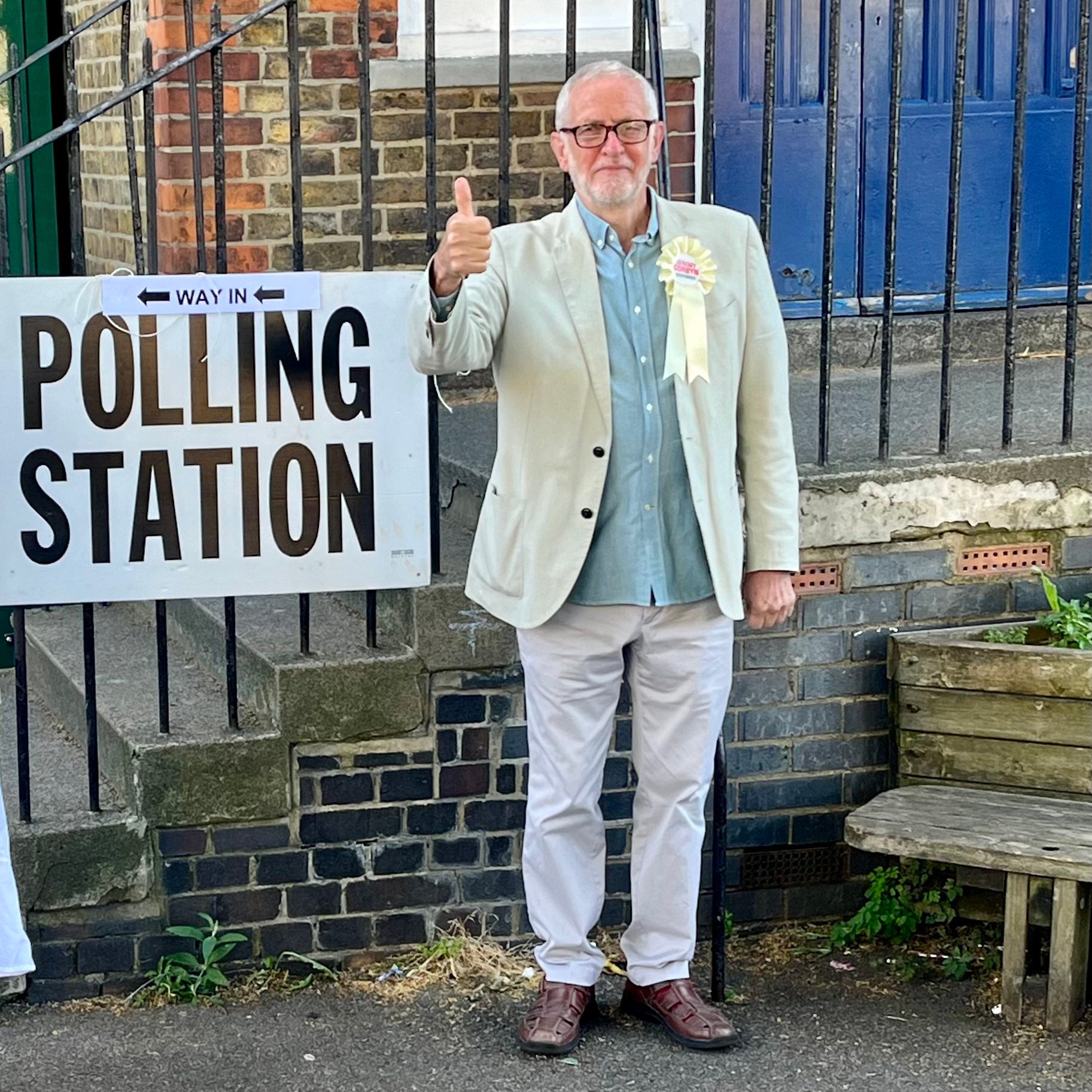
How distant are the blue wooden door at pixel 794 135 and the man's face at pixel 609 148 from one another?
2.65 metres

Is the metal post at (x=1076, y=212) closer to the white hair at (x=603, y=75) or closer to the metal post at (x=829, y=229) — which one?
the metal post at (x=829, y=229)

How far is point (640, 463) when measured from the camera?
3.69 m

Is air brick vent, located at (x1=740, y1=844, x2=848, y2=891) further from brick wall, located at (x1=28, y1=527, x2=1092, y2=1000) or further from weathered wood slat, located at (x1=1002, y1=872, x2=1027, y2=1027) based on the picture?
weathered wood slat, located at (x1=1002, y1=872, x2=1027, y2=1027)

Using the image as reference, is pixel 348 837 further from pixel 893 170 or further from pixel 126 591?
pixel 893 170

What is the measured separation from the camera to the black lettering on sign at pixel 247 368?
160 inches

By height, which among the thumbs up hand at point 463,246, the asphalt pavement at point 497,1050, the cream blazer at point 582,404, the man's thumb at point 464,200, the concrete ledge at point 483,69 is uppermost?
the concrete ledge at point 483,69

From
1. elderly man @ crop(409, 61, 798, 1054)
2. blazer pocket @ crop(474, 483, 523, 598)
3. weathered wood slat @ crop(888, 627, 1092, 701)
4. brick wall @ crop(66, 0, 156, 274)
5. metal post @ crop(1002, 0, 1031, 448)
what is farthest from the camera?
brick wall @ crop(66, 0, 156, 274)

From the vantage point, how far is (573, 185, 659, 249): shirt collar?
12.1ft

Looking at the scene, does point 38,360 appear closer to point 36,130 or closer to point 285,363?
point 285,363

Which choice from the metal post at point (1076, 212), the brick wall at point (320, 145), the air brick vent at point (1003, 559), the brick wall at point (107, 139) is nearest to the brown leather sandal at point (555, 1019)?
the air brick vent at point (1003, 559)

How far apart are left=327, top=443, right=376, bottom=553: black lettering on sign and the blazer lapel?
738 millimetres

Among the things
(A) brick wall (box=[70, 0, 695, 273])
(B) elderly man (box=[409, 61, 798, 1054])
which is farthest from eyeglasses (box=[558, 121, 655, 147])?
(A) brick wall (box=[70, 0, 695, 273])

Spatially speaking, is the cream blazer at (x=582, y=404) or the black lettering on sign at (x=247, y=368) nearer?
the cream blazer at (x=582, y=404)

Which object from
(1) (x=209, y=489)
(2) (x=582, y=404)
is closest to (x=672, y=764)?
(2) (x=582, y=404)
